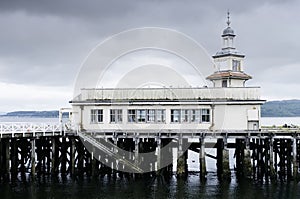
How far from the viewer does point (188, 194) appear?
3419cm

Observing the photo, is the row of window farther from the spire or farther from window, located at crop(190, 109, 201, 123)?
the spire

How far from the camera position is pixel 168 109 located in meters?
43.4

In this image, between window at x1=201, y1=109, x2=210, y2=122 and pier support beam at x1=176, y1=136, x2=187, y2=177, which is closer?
pier support beam at x1=176, y1=136, x2=187, y2=177

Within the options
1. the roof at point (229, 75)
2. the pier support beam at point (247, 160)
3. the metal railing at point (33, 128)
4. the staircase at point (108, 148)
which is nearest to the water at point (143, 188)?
the pier support beam at point (247, 160)

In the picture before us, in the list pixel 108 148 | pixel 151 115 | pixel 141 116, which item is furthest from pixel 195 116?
pixel 108 148

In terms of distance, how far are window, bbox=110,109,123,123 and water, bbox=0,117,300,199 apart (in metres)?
5.78

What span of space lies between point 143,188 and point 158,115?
29.1 feet

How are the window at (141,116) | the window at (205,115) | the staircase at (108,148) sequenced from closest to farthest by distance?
the staircase at (108,148)
the window at (205,115)
the window at (141,116)

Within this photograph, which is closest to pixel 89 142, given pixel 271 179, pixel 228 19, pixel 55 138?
pixel 55 138

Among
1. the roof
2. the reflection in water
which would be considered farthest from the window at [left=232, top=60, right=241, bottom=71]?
the reflection in water

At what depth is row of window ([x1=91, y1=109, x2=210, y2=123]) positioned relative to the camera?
43.2m

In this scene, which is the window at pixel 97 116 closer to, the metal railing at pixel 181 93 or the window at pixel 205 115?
the metal railing at pixel 181 93

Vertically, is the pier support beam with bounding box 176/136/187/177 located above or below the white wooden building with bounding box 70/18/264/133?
below

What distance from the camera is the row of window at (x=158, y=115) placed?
4325cm
